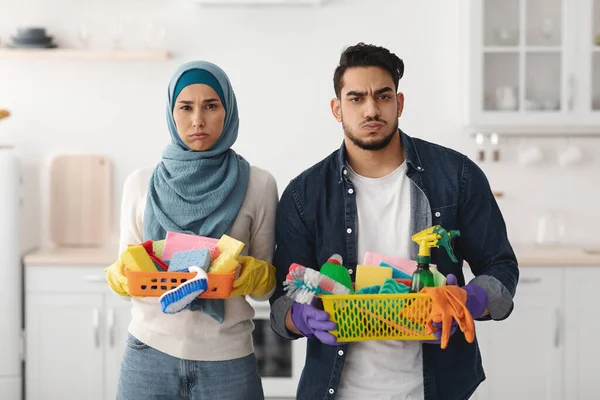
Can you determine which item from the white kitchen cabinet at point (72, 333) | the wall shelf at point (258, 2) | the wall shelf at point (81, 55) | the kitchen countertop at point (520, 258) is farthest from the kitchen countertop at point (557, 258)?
the wall shelf at point (81, 55)

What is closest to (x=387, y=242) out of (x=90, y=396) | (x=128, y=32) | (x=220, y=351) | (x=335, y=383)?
(x=335, y=383)

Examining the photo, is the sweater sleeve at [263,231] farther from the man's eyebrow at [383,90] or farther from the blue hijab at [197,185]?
the man's eyebrow at [383,90]

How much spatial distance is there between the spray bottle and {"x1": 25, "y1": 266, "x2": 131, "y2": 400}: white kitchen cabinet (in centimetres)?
219

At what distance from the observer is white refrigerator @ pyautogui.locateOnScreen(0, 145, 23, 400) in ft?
11.7

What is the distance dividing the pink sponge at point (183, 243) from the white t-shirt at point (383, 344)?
338 mm

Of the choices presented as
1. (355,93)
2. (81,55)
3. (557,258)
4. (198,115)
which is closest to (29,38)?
(81,55)

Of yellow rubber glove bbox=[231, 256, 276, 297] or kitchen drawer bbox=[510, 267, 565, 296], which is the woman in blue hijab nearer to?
yellow rubber glove bbox=[231, 256, 276, 297]

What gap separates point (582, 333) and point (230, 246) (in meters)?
2.40

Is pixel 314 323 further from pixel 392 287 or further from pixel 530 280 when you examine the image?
pixel 530 280

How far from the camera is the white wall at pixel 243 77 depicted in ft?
13.2

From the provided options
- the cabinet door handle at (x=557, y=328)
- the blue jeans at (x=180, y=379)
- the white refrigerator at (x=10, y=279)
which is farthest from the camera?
the cabinet door handle at (x=557, y=328)

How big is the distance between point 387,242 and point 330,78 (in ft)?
7.44

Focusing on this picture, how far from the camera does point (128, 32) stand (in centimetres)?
402

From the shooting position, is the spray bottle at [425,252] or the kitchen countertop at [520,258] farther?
the kitchen countertop at [520,258]
